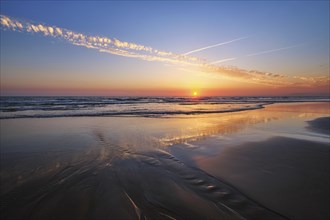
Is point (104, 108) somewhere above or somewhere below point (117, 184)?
above

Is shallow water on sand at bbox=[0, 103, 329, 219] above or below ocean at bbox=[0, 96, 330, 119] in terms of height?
below

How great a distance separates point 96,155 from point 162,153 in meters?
2.08

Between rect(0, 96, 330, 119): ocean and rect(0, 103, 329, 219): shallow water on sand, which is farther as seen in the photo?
rect(0, 96, 330, 119): ocean

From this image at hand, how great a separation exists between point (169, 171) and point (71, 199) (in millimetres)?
2298

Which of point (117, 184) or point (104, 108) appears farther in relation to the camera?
point (104, 108)

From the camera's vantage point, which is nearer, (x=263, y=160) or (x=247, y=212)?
(x=247, y=212)

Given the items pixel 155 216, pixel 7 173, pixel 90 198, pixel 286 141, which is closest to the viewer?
pixel 155 216

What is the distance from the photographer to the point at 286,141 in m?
8.41

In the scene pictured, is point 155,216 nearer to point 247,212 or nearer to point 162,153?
point 247,212

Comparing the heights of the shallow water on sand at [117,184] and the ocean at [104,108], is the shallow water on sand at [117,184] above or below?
below

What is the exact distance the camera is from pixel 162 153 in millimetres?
6641

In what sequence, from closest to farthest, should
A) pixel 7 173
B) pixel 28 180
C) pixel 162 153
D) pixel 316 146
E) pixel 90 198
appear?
pixel 90 198 → pixel 28 180 → pixel 7 173 → pixel 162 153 → pixel 316 146

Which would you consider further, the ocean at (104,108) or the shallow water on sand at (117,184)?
the ocean at (104,108)

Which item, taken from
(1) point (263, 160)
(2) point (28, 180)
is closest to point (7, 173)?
(2) point (28, 180)
